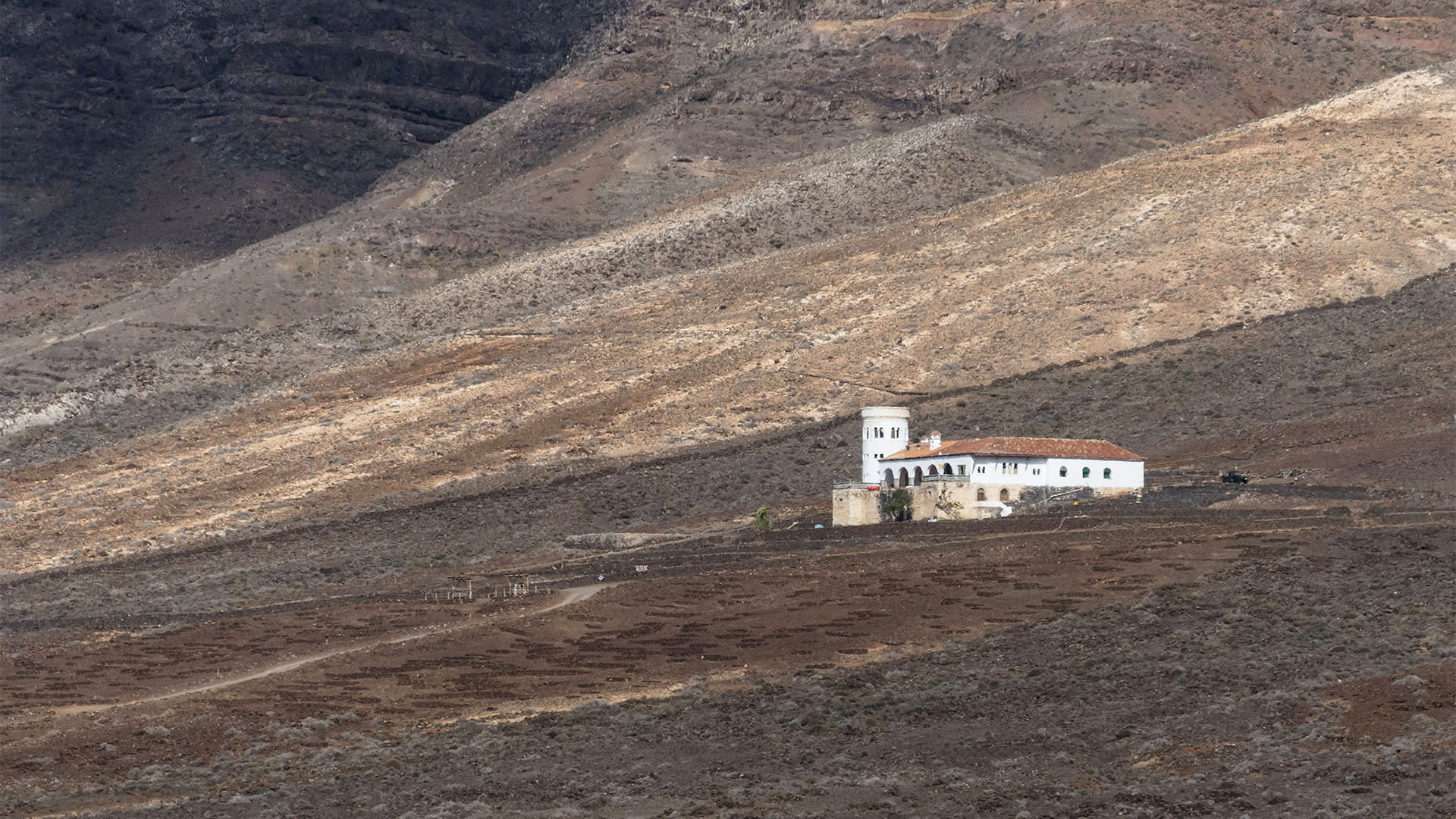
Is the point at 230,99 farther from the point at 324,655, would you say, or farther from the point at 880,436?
the point at 324,655

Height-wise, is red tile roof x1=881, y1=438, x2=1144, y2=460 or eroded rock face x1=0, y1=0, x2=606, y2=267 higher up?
eroded rock face x1=0, y1=0, x2=606, y2=267

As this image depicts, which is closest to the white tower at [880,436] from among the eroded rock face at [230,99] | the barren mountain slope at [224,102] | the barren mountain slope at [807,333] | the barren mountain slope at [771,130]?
the barren mountain slope at [807,333]

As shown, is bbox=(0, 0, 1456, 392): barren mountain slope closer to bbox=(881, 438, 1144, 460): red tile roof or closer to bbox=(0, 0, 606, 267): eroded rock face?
bbox=(0, 0, 606, 267): eroded rock face

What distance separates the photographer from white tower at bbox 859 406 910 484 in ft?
196

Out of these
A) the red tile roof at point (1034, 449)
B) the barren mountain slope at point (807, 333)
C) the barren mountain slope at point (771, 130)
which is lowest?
the red tile roof at point (1034, 449)

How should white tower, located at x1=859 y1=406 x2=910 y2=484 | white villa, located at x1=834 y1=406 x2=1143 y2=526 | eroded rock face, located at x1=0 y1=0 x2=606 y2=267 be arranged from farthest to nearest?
1. eroded rock face, located at x1=0 y1=0 x2=606 y2=267
2. white tower, located at x1=859 y1=406 x2=910 y2=484
3. white villa, located at x1=834 y1=406 x2=1143 y2=526

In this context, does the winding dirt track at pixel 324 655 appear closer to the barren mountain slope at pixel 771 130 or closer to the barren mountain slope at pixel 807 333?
the barren mountain slope at pixel 807 333

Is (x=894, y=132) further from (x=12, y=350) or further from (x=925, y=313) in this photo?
(x=12, y=350)

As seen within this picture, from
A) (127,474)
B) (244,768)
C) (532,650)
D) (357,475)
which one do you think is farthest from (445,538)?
(244,768)

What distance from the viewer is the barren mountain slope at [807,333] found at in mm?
68250

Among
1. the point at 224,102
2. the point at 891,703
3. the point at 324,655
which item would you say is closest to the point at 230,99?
the point at 224,102

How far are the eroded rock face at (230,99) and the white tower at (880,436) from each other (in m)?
69.5

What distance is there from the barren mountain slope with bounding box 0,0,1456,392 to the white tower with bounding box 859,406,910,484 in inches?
1265

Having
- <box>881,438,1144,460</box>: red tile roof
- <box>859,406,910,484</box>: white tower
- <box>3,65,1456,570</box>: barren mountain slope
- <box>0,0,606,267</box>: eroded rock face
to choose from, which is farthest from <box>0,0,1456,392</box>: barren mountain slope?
<box>881,438,1144,460</box>: red tile roof
